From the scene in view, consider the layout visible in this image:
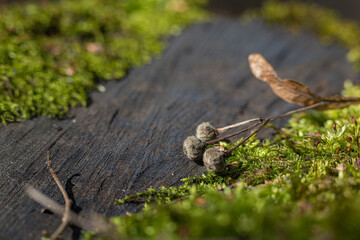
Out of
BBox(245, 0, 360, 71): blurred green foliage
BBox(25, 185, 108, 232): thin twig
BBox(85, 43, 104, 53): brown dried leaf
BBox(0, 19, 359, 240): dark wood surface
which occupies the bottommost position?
BBox(25, 185, 108, 232): thin twig

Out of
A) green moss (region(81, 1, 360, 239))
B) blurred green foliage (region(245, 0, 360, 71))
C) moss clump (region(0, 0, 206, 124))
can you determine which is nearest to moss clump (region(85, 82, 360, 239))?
green moss (region(81, 1, 360, 239))

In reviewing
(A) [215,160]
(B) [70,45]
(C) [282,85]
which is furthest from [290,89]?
(B) [70,45]

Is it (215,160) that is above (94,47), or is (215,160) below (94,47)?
below

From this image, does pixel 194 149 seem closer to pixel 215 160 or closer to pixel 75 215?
pixel 215 160

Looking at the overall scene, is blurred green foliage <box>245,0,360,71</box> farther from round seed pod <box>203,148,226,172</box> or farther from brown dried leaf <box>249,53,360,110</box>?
round seed pod <box>203,148,226,172</box>

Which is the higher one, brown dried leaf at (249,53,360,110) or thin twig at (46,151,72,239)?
brown dried leaf at (249,53,360,110)

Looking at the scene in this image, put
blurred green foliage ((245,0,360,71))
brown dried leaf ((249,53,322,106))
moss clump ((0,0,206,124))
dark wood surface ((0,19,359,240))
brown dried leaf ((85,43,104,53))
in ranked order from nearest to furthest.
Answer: dark wood surface ((0,19,359,240)) → brown dried leaf ((249,53,322,106)) → moss clump ((0,0,206,124)) → brown dried leaf ((85,43,104,53)) → blurred green foliage ((245,0,360,71))

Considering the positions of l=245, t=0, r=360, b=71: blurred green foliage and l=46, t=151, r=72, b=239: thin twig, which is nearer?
l=46, t=151, r=72, b=239: thin twig
